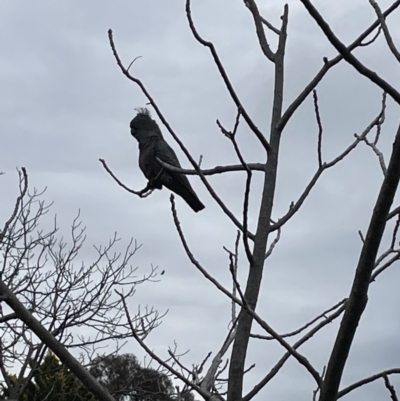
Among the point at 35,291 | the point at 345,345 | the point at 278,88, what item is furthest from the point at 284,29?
the point at 35,291

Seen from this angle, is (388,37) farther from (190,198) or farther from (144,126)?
(144,126)

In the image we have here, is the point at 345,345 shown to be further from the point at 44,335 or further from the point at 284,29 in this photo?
the point at 284,29

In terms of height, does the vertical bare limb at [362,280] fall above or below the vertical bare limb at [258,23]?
below

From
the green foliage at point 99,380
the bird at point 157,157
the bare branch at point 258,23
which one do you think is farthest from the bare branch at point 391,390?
the green foliage at point 99,380

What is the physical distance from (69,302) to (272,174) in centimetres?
608

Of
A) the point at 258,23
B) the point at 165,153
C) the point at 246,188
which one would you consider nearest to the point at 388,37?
the point at 246,188

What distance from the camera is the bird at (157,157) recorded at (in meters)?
4.37

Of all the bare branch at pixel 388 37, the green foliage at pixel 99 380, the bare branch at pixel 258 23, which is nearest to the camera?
the bare branch at pixel 388 37

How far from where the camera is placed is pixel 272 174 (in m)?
2.02

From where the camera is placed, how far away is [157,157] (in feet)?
14.7

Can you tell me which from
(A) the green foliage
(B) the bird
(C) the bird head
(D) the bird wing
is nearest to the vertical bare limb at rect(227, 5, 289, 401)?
(B) the bird

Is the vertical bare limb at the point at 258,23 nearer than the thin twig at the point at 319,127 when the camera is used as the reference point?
No

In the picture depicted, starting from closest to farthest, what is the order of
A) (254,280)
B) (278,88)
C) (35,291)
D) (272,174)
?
1. (254,280)
2. (272,174)
3. (278,88)
4. (35,291)

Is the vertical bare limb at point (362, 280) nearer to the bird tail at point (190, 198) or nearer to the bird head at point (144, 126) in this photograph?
the bird tail at point (190, 198)
